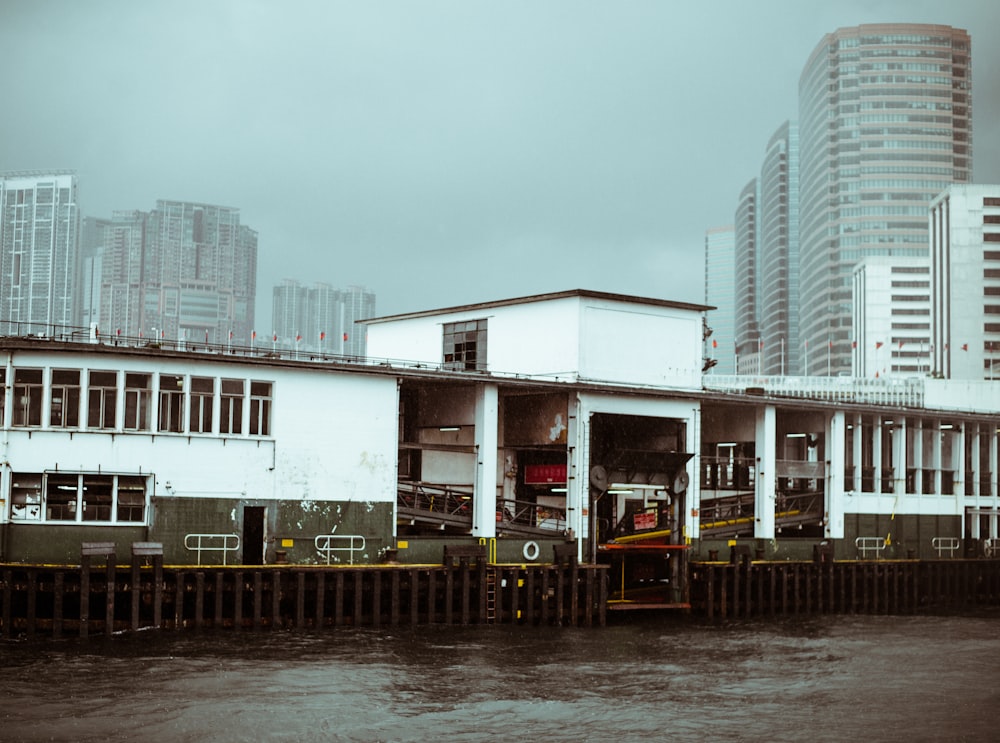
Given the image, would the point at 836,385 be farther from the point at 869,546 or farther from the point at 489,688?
the point at 489,688

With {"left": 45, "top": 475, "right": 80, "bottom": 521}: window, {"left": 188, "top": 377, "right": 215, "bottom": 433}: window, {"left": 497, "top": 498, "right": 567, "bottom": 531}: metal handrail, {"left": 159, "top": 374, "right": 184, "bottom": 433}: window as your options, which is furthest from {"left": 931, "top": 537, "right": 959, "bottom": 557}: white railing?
{"left": 45, "top": 475, "right": 80, "bottom": 521}: window

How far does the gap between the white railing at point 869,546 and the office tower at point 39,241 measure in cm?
12806

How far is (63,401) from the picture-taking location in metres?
40.3

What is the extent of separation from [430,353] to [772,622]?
1957 cm

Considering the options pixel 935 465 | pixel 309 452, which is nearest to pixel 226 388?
pixel 309 452

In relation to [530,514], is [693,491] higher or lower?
higher

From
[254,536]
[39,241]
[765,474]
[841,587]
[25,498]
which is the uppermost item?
[39,241]

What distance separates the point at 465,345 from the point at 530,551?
11.8 m

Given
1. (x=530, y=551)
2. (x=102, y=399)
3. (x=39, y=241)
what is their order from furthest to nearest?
(x=39, y=241)
(x=530, y=551)
(x=102, y=399)

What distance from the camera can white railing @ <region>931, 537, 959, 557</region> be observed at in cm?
6288

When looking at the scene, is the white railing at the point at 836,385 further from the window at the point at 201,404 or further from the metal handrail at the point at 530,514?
the window at the point at 201,404

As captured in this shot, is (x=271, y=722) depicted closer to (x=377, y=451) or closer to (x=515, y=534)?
(x=377, y=451)

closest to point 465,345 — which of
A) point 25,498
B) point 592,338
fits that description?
point 592,338

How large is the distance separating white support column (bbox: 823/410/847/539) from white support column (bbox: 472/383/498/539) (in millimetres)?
19331
